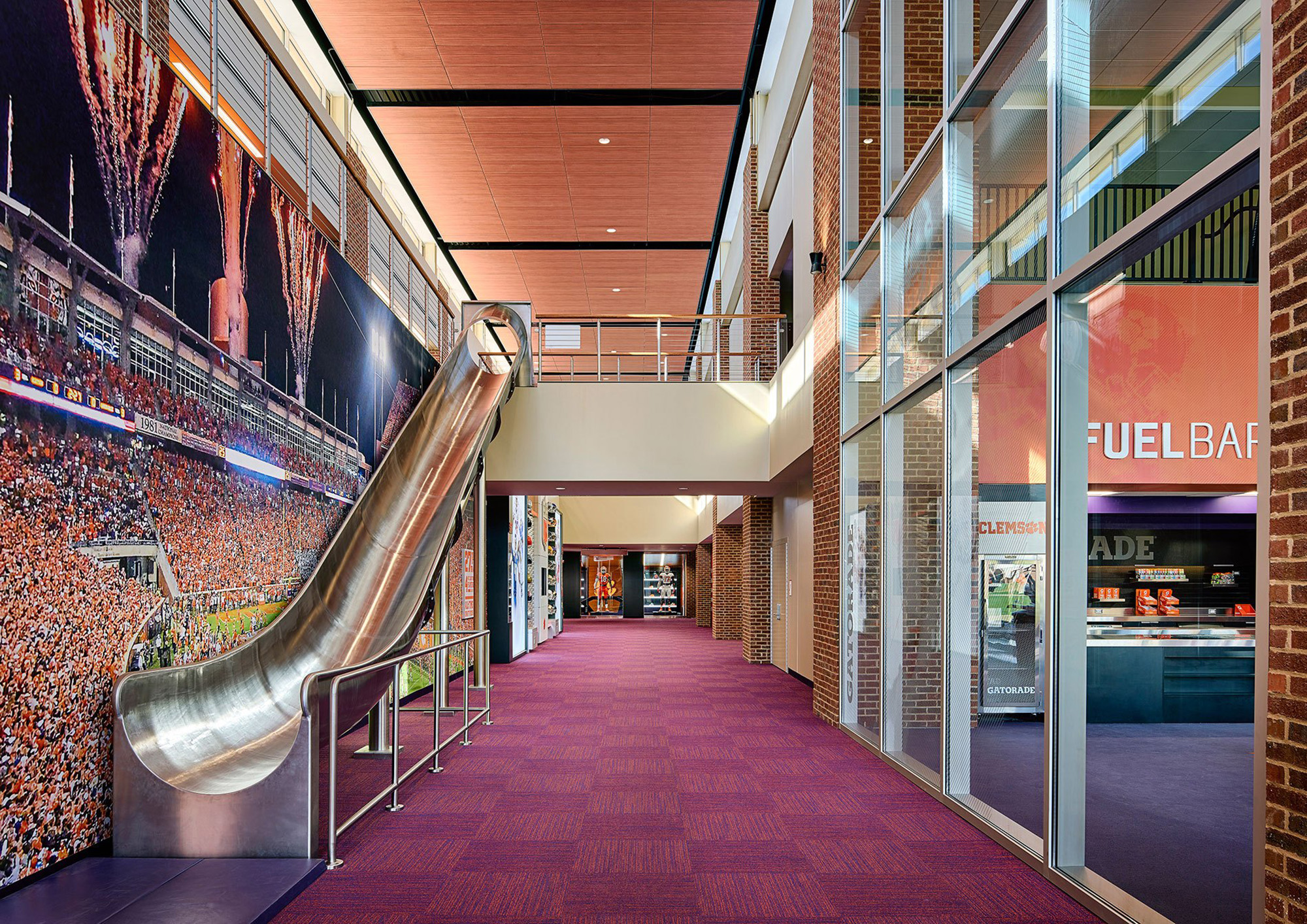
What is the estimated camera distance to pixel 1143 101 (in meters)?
3.16

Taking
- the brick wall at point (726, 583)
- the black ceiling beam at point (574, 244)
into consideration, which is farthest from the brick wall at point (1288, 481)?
the brick wall at point (726, 583)

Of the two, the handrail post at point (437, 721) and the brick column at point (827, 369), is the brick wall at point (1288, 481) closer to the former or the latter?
the handrail post at point (437, 721)

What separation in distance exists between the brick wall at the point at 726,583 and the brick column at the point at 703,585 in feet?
20.8

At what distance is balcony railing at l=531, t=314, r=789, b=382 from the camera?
37.2ft

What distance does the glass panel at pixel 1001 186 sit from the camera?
4059 mm

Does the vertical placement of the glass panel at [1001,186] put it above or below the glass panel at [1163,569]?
above

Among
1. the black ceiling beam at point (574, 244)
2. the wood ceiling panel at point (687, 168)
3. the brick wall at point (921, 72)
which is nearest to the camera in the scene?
the brick wall at point (921, 72)

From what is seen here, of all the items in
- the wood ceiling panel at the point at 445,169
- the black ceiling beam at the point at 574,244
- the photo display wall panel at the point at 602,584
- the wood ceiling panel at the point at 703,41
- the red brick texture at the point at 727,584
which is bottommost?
the photo display wall panel at the point at 602,584

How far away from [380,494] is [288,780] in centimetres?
422

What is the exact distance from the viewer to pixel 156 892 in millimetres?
3393

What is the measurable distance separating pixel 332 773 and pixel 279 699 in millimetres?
1323

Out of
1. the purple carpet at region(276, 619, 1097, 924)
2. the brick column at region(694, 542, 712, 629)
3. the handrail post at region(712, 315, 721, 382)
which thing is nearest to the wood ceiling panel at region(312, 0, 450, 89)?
the handrail post at region(712, 315, 721, 382)

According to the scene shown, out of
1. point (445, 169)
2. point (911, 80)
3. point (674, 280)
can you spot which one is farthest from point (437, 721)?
point (674, 280)

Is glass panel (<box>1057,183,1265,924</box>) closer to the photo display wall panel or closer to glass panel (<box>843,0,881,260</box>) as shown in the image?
glass panel (<box>843,0,881,260</box>)
